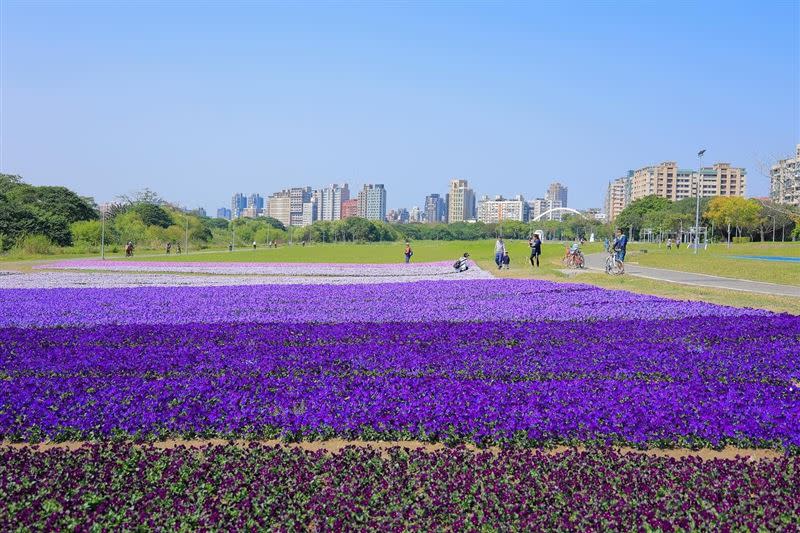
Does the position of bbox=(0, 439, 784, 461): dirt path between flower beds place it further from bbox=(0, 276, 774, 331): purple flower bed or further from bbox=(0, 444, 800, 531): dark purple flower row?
bbox=(0, 276, 774, 331): purple flower bed

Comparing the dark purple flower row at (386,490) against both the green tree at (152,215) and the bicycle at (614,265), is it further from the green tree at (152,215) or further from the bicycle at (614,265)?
the green tree at (152,215)

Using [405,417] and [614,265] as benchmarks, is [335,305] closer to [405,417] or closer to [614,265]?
[405,417]

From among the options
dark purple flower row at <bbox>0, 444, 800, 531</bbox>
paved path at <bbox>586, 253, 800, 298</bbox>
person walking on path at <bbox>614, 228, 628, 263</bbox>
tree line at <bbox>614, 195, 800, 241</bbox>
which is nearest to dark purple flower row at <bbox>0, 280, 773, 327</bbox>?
paved path at <bbox>586, 253, 800, 298</bbox>

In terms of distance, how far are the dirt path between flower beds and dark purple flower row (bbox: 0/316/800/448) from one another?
103mm

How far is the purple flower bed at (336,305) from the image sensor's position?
1588cm

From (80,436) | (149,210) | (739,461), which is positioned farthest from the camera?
(149,210)

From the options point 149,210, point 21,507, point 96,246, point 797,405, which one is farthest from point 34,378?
point 149,210

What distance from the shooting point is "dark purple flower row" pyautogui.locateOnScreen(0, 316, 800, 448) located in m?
7.50

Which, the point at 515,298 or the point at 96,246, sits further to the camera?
the point at 96,246

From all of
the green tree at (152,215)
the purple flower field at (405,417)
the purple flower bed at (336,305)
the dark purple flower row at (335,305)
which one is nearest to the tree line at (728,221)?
the green tree at (152,215)

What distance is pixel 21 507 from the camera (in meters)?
5.53

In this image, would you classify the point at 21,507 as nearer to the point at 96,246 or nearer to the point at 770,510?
the point at 770,510

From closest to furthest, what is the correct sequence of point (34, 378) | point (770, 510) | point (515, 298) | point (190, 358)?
point (770, 510) → point (34, 378) → point (190, 358) → point (515, 298)

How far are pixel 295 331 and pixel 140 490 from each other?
7.63 metres
